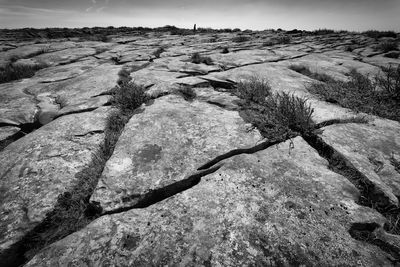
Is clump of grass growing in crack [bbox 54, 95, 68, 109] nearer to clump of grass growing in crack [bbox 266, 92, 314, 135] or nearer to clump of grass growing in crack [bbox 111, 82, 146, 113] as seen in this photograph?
clump of grass growing in crack [bbox 111, 82, 146, 113]

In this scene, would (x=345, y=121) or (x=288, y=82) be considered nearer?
(x=345, y=121)

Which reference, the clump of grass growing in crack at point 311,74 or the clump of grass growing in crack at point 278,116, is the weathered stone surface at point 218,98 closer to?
the clump of grass growing in crack at point 278,116

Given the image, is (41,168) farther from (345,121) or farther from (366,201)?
(345,121)

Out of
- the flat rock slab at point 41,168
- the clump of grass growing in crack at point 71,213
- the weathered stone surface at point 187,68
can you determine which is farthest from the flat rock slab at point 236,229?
the weathered stone surface at point 187,68

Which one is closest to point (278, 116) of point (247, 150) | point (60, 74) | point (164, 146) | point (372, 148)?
point (247, 150)

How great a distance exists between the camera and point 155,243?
1.50 metres

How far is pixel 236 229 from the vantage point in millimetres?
1557

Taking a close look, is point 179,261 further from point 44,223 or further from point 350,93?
point 350,93

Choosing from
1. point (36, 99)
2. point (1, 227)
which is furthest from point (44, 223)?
point (36, 99)

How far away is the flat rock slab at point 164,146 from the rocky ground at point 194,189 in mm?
13

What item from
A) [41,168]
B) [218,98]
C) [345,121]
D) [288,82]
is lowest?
[41,168]

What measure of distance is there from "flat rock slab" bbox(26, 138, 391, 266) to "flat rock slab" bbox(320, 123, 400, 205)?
29 cm

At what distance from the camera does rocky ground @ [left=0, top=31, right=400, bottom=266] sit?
1463mm

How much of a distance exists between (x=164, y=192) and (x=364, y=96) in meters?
3.83
